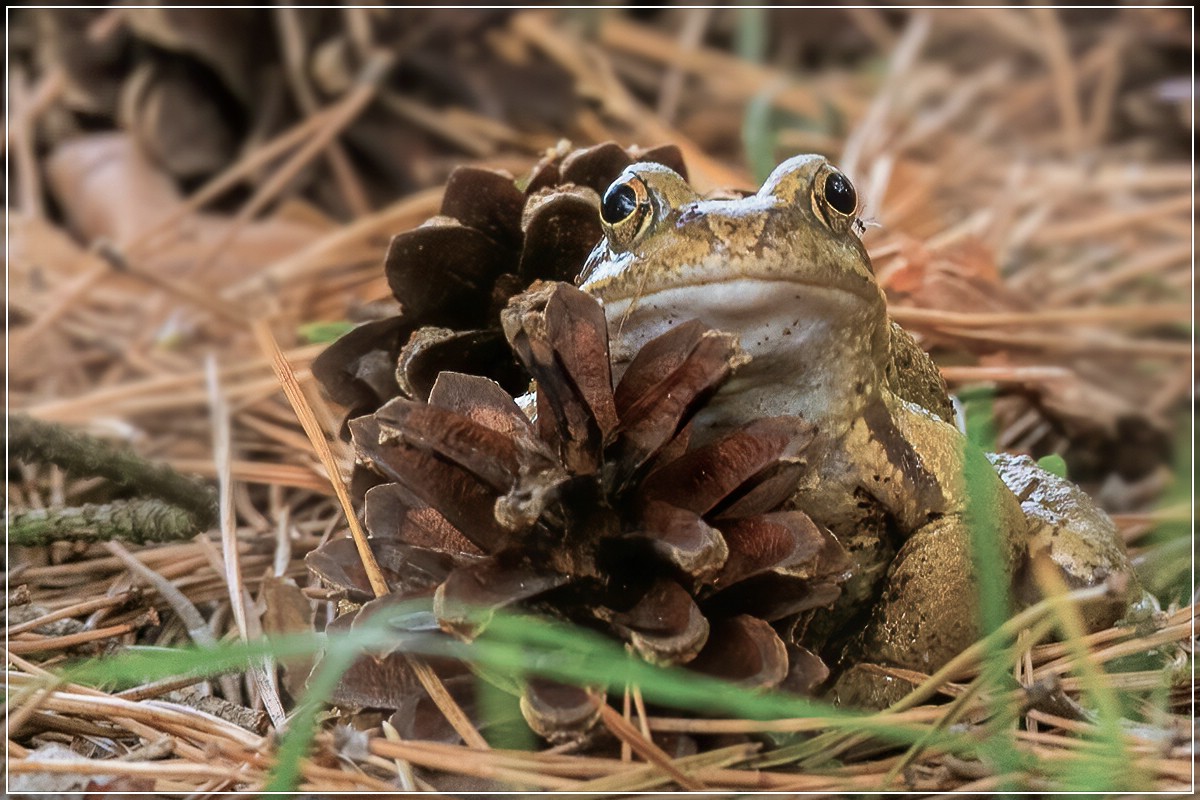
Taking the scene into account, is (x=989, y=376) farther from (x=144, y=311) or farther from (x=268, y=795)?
(x=144, y=311)

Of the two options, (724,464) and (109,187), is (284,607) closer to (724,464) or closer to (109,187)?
(724,464)

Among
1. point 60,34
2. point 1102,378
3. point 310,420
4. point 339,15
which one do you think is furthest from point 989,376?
point 60,34

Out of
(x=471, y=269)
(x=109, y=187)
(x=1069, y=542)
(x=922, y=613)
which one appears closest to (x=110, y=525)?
(x=471, y=269)

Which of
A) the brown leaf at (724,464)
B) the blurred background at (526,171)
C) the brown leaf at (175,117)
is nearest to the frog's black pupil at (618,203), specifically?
the brown leaf at (724,464)

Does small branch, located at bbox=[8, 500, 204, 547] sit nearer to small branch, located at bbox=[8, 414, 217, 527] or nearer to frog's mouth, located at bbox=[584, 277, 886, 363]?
small branch, located at bbox=[8, 414, 217, 527]

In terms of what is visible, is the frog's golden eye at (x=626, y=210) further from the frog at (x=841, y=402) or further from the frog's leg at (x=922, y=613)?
the frog's leg at (x=922, y=613)
